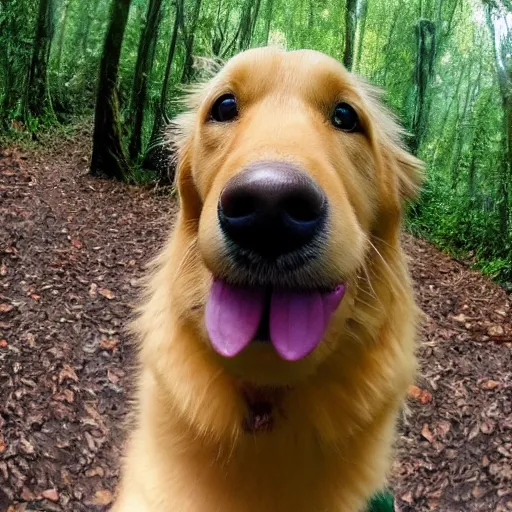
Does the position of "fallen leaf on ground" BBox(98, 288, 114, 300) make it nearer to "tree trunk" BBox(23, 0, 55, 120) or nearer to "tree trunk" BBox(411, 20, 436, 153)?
"tree trunk" BBox(23, 0, 55, 120)

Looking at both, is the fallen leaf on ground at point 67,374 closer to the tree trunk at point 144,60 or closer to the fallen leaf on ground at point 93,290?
the fallen leaf on ground at point 93,290

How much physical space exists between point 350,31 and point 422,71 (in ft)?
2.97

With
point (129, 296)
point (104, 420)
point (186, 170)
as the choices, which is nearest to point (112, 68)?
point (129, 296)

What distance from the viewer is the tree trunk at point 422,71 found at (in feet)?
15.8

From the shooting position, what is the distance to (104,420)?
11.0 feet

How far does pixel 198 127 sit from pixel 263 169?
734 mm

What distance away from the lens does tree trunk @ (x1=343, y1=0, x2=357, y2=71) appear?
14.5 ft

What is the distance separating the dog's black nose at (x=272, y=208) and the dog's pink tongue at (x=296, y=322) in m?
0.14

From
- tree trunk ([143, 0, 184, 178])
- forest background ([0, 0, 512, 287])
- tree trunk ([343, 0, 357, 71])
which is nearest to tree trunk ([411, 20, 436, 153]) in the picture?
forest background ([0, 0, 512, 287])

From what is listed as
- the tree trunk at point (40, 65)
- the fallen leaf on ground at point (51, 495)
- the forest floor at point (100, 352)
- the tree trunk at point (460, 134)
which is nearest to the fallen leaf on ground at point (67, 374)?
the forest floor at point (100, 352)

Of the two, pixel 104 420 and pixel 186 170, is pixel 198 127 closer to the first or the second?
pixel 186 170

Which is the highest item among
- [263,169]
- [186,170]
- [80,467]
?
[263,169]

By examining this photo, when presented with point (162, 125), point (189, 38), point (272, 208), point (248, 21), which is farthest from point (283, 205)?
point (189, 38)

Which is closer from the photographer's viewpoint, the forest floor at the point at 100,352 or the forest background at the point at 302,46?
the forest floor at the point at 100,352
